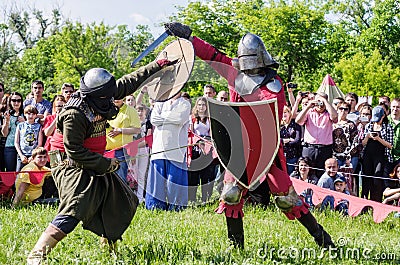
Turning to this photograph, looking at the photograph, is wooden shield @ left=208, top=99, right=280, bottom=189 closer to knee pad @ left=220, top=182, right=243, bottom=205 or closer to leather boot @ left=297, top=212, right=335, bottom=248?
knee pad @ left=220, top=182, right=243, bottom=205

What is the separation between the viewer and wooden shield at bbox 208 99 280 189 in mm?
3943

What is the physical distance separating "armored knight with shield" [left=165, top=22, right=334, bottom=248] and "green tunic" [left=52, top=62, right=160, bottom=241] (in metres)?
0.71

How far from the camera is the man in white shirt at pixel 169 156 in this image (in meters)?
6.58

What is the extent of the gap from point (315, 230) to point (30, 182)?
12.7ft

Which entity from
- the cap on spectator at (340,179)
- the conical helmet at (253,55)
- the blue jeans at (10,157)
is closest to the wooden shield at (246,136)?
the conical helmet at (253,55)

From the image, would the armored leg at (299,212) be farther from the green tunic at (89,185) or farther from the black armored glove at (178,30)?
the black armored glove at (178,30)

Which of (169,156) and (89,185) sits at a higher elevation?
(89,185)

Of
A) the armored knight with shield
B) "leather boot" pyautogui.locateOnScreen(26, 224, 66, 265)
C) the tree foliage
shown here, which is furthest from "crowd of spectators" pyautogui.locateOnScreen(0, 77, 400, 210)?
the tree foliage

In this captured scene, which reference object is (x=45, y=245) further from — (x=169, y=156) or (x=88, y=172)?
(x=169, y=156)

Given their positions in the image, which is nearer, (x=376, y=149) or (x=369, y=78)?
(x=376, y=149)

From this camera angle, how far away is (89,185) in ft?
12.3

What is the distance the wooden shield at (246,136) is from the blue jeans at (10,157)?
162 inches

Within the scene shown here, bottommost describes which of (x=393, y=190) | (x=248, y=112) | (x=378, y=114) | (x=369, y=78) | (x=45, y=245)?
(x=393, y=190)

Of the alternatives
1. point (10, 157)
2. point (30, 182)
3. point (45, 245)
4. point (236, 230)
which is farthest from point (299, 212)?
point (10, 157)
